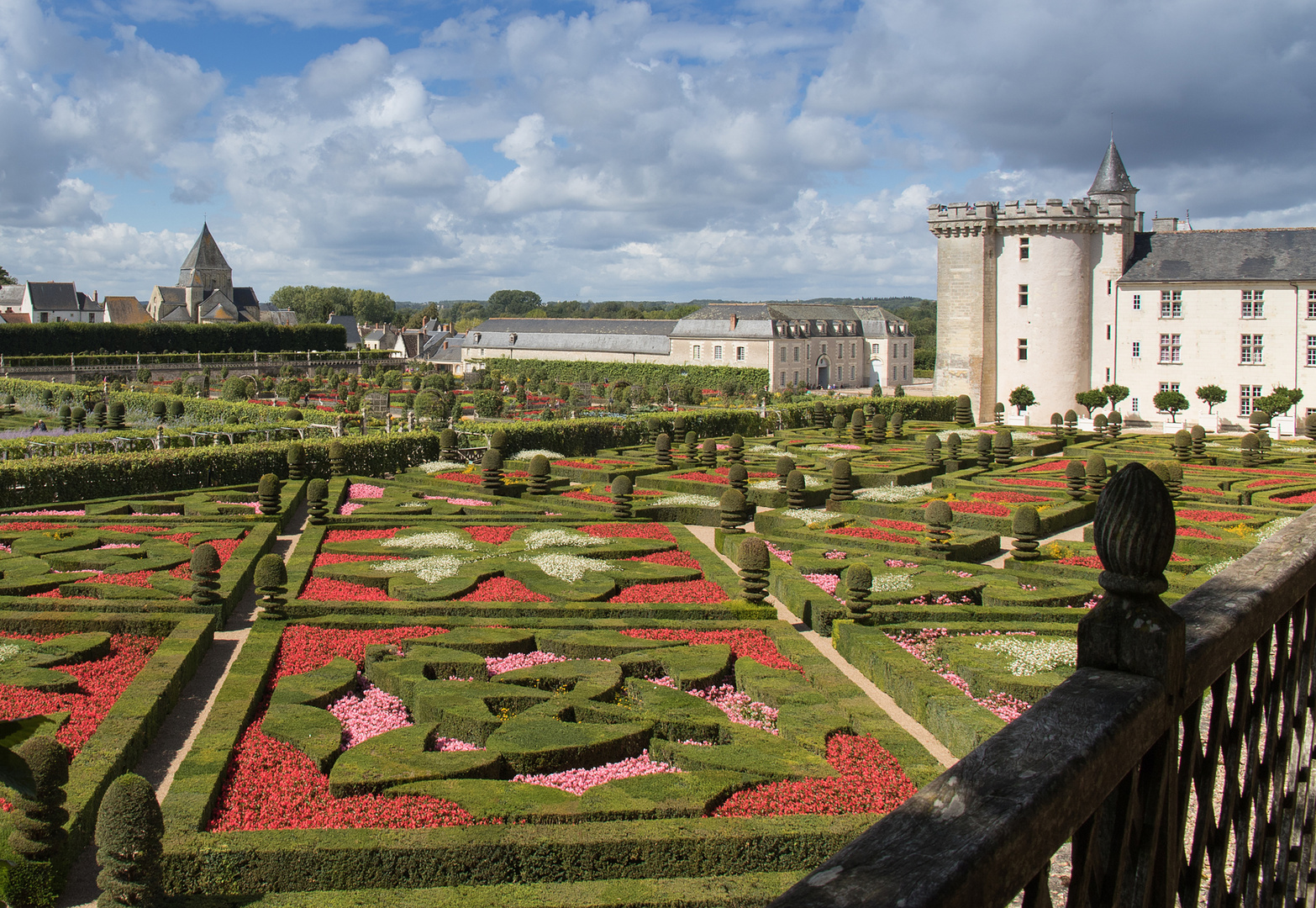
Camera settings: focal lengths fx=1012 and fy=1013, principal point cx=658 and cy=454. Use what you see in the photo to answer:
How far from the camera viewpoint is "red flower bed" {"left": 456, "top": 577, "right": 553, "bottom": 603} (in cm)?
1328

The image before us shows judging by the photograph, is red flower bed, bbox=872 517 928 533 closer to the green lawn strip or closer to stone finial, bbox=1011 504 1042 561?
stone finial, bbox=1011 504 1042 561

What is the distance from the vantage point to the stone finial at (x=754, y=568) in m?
13.0

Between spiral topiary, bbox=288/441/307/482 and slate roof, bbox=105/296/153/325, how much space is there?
82.8 meters

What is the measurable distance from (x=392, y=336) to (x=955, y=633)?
10008cm

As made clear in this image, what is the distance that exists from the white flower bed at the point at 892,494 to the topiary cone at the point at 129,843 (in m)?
17.5

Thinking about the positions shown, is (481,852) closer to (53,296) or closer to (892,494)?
(892,494)

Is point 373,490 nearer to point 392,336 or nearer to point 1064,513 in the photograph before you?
point 1064,513

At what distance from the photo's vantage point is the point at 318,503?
59.7 feet

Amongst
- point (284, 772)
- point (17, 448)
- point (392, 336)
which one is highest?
point (392, 336)

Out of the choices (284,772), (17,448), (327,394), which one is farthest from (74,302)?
(284,772)

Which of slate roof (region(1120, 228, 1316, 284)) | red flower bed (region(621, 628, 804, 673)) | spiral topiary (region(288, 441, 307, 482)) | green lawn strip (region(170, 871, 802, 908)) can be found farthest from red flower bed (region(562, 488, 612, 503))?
slate roof (region(1120, 228, 1316, 284))

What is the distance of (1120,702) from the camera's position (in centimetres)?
177

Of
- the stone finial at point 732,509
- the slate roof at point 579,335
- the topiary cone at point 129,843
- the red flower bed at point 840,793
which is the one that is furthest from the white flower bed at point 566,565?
Result: the slate roof at point 579,335

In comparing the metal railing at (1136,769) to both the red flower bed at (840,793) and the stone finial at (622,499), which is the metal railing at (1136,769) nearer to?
the red flower bed at (840,793)
